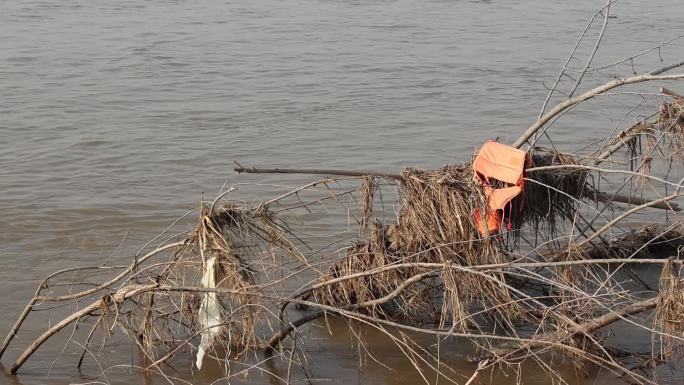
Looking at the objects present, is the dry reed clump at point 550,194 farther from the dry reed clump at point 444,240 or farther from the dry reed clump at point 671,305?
the dry reed clump at point 671,305

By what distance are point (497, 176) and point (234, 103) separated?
7726 millimetres

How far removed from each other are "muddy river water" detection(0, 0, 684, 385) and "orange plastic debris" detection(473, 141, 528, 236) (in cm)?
90

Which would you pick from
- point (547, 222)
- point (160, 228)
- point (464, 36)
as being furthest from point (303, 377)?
point (464, 36)

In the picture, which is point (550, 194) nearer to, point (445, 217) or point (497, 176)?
point (497, 176)

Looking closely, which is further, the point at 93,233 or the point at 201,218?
the point at 93,233

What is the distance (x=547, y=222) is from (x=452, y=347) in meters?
0.93

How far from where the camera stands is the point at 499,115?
12883mm

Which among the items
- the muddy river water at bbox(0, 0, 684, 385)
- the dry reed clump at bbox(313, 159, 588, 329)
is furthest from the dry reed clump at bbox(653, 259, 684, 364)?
the muddy river water at bbox(0, 0, 684, 385)

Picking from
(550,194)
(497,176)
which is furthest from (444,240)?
(550,194)

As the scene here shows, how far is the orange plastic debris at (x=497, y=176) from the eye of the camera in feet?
19.7

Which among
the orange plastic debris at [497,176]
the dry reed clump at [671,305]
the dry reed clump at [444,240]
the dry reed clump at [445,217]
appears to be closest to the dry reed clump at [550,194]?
the dry reed clump at [444,240]

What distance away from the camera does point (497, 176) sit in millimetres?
6027

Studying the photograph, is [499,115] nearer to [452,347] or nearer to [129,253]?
[129,253]

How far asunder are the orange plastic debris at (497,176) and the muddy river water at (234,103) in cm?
90
